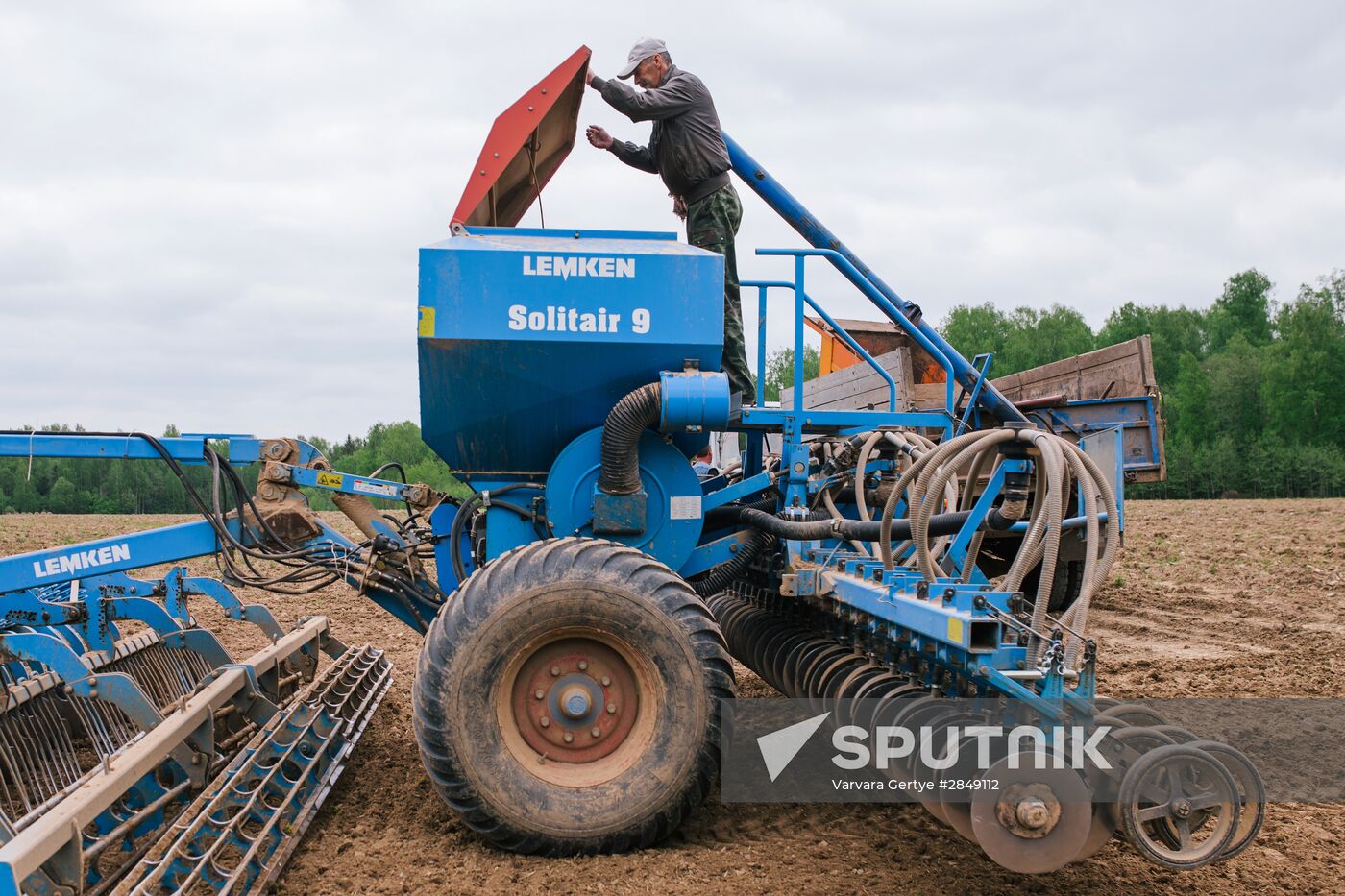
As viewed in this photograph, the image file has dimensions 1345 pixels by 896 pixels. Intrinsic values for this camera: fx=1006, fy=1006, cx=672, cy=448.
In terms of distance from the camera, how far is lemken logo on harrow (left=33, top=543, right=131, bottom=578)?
4.24 metres

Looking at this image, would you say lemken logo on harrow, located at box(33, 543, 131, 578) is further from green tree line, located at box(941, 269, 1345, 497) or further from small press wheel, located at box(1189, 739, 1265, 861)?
green tree line, located at box(941, 269, 1345, 497)

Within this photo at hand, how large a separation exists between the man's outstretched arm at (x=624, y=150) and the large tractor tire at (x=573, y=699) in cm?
233

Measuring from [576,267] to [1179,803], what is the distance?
290cm

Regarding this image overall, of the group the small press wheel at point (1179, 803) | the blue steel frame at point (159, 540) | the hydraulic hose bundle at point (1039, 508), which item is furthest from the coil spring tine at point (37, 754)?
the small press wheel at point (1179, 803)

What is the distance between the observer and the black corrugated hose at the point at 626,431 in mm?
4168

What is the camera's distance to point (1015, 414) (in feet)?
21.0

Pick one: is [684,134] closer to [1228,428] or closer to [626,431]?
[626,431]

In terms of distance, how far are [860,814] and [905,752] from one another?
0.86m

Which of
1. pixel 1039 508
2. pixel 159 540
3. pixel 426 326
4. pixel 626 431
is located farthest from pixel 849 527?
pixel 159 540

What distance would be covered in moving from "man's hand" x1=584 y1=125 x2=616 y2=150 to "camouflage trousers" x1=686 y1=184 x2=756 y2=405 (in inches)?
21.2

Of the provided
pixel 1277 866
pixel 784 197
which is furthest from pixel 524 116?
Answer: pixel 1277 866

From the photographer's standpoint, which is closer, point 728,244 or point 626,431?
point 626,431

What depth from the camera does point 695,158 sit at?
16.5ft

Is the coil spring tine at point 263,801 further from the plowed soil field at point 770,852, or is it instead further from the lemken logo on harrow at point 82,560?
the lemken logo on harrow at point 82,560
